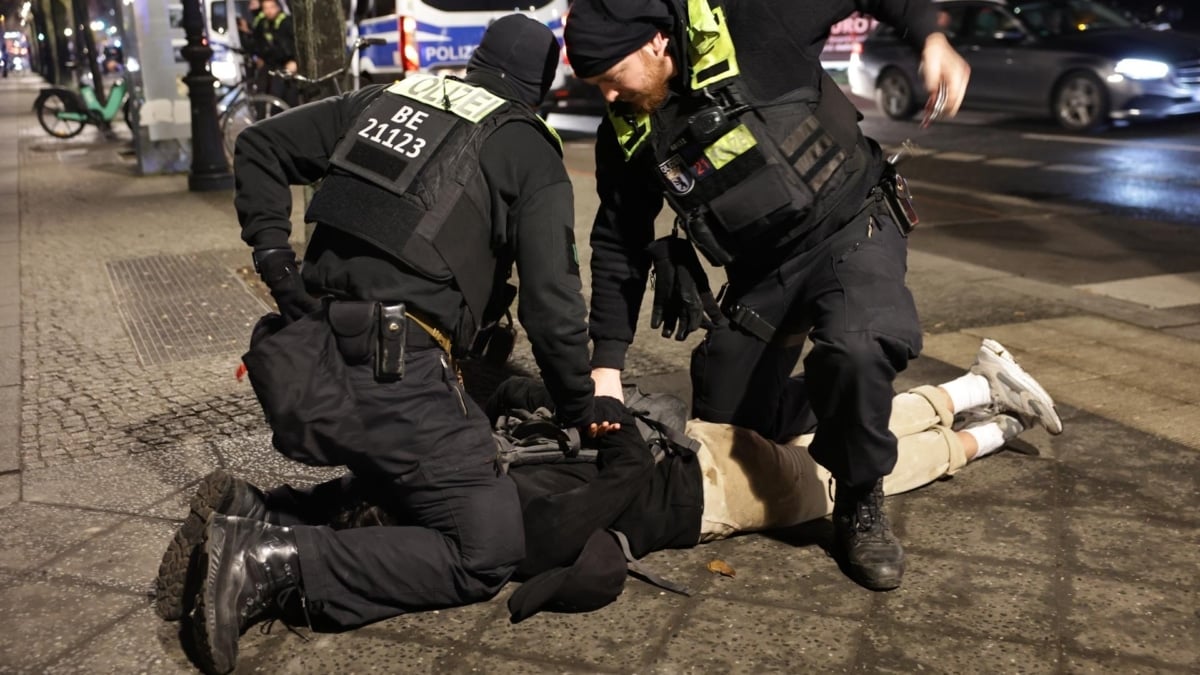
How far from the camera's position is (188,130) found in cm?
1291

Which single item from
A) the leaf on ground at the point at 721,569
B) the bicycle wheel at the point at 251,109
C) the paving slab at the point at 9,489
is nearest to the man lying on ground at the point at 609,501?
the leaf on ground at the point at 721,569

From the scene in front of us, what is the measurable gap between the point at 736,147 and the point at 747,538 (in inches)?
44.0

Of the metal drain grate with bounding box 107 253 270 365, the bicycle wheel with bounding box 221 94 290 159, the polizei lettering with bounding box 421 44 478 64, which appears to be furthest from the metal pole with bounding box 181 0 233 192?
the metal drain grate with bounding box 107 253 270 365

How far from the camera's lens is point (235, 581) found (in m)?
2.68

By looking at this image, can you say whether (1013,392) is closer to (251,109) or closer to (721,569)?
(721,569)

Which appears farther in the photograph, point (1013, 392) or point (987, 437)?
point (1013, 392)

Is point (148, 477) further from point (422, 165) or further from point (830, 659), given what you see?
point (830, 659)

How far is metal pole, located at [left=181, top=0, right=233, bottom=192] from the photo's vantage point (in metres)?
11.3

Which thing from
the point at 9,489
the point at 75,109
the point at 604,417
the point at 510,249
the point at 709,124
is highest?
→ the point at 709,124

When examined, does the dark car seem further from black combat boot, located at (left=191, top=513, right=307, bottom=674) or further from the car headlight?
black combat boot, located at (left=191, top=513, right=307, bottom=674)

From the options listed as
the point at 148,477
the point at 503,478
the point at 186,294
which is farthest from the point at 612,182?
the point at 186,294

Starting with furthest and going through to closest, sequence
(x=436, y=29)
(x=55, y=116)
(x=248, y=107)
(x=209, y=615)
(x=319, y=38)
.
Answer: (x=55, y=116) < (x=436, y=29) < (x=248, y=107) < (x=319, y=38) < (x=209, y=615)

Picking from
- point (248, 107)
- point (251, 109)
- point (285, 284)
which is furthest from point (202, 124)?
point (285, 284)

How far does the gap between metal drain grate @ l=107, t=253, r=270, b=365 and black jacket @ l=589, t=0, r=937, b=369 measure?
256 cm
